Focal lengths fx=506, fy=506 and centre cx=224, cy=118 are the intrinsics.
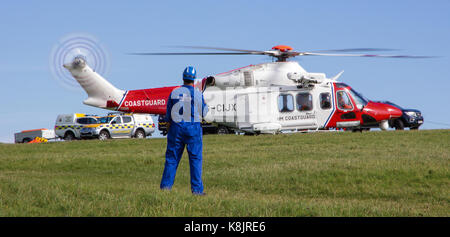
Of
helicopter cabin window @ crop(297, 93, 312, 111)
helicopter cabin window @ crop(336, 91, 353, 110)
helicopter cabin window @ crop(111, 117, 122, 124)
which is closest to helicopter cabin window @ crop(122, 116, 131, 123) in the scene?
helicopter cabin window @ crop(111, 117, 122, 124)

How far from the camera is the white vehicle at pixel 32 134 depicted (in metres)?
44.2

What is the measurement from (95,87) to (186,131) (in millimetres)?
19237

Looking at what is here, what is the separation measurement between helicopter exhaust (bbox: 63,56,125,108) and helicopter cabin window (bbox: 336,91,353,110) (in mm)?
10964

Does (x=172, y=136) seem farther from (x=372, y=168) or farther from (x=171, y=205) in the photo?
(x=372, y=168)

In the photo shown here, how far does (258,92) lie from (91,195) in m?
16.2

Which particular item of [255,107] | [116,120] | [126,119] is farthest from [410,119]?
[116,120]

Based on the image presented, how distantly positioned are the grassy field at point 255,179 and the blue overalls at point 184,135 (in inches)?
14.8

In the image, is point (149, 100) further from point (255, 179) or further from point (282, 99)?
point (255, 179)

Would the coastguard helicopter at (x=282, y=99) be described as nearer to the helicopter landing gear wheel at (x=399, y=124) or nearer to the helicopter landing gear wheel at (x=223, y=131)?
the helicopter landing gear wheel at (x=399, y=124)

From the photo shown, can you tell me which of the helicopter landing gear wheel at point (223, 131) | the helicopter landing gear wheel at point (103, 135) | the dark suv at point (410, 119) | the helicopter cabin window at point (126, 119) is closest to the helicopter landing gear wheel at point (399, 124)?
the dark suv at point (410, 119)

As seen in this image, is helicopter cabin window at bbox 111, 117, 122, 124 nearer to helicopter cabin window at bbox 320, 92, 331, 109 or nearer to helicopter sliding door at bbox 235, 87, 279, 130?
helicopter sliding door at bbox 235, 87, 279, 130

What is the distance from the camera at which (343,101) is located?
24.4m

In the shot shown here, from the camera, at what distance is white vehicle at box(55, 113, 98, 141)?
3866 cm
